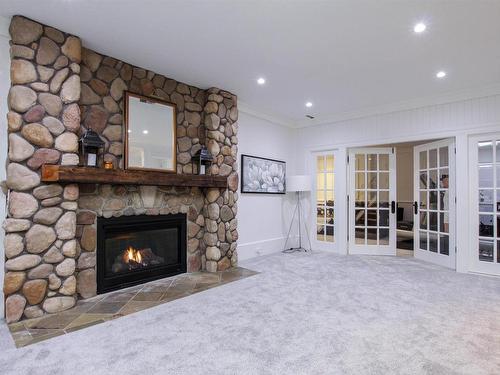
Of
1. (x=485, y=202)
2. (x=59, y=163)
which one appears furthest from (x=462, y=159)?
(x=59, y=163)

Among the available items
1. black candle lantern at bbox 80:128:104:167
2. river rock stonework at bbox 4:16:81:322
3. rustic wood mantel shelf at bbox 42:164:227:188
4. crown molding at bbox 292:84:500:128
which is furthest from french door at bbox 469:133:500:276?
river rock stonework at bbox 4:16:81:322

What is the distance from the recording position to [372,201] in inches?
211

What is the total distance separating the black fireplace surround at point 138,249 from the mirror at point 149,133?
2.22ft

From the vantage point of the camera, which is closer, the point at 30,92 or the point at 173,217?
the point at 30,92

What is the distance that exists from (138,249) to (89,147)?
1383mm

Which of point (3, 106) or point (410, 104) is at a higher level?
point (410, 104)

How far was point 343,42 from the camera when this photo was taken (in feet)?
9.46

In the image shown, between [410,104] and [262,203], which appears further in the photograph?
[262,203]

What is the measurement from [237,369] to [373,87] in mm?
3902

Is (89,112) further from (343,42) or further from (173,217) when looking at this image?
(343,42)

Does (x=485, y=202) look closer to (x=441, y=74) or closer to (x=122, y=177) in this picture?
(x=441, y=74)

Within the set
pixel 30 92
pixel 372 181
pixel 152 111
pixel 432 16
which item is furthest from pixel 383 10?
pixel 372 181

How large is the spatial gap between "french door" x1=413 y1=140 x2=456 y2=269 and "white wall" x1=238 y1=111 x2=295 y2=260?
7.66ft

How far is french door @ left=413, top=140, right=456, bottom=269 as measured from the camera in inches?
172
